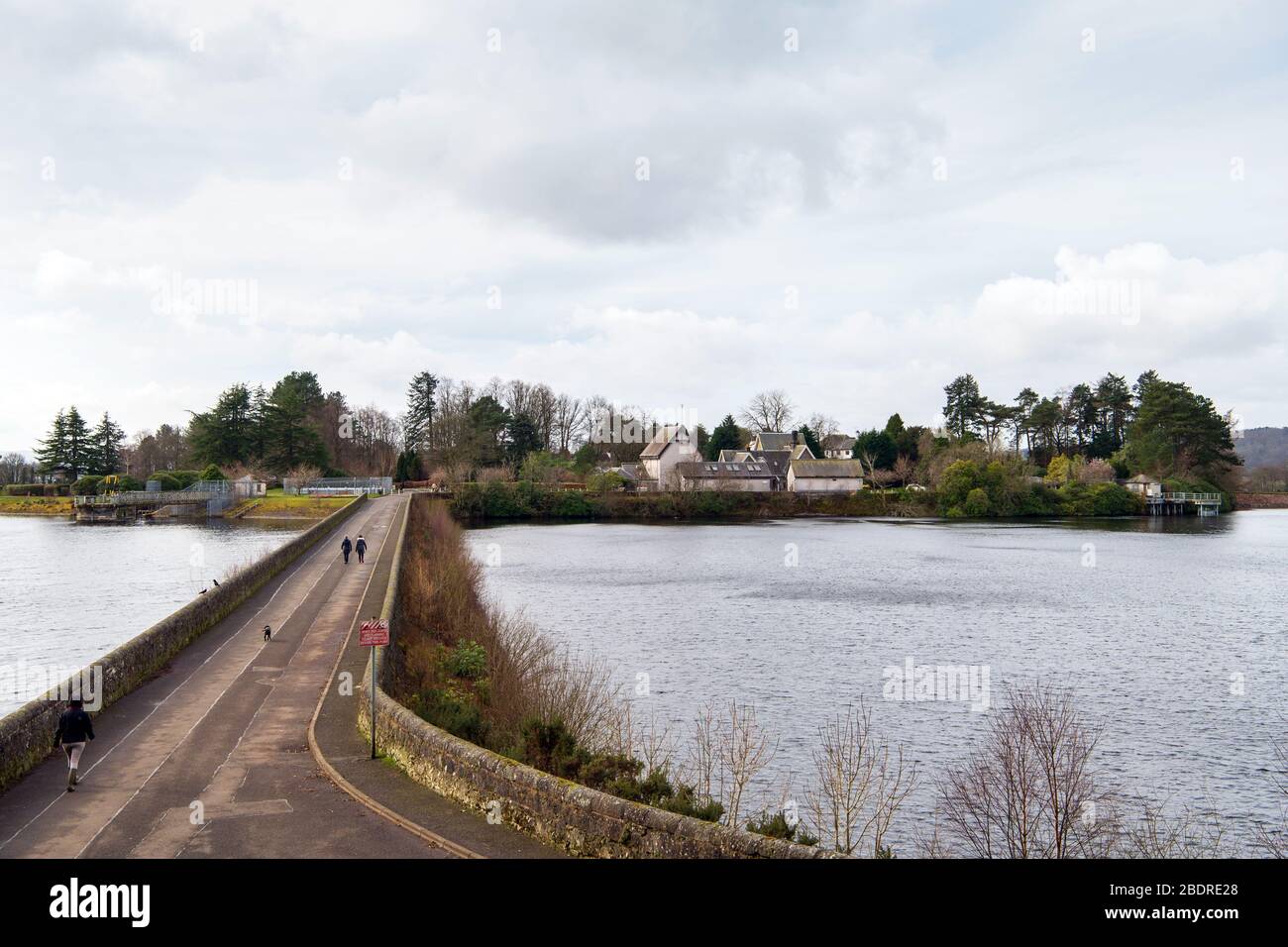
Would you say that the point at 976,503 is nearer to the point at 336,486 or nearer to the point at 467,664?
the point at 336,486

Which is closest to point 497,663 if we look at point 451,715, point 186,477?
point 451,715

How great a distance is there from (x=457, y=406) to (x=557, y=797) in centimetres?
13894

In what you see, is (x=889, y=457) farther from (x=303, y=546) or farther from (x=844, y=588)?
(x=303, y=546)

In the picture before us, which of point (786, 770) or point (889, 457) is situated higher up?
point (889, 457)

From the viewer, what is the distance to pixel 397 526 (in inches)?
2490

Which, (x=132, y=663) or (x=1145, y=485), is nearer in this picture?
(x=132, y=663)

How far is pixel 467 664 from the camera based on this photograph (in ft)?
89.0

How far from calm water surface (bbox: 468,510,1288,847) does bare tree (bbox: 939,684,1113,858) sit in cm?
85

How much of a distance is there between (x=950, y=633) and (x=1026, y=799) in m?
21.3

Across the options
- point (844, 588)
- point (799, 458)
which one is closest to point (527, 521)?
point (799, 458)

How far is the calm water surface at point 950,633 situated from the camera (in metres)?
22.7

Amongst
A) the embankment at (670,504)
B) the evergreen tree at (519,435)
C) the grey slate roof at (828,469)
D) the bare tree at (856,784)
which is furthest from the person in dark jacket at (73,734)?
the evergreen tree at (519,435)

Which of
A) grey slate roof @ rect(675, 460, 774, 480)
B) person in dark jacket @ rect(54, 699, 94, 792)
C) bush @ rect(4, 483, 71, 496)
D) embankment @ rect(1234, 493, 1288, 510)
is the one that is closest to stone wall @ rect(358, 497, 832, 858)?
person in dark jacket @ rect(54, 699, 94, 792)
